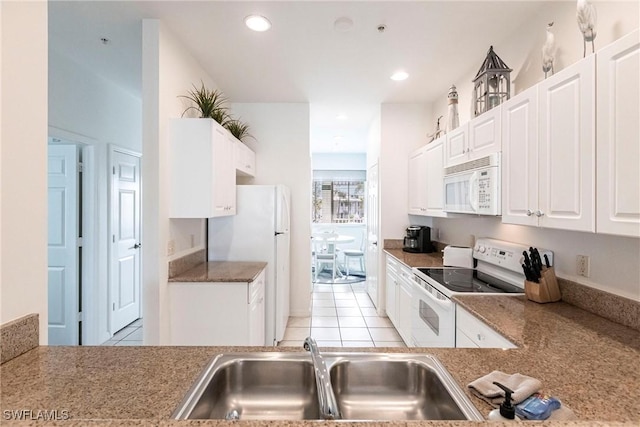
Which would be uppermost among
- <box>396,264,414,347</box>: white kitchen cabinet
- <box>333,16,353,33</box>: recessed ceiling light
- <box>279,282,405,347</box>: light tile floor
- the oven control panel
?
<box>333,16,353,33</box>: recessed ceiling light

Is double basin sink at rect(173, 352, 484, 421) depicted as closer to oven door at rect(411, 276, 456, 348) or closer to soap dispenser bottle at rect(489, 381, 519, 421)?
soap dispenser bottle at rect(489, 381, 519, 421)

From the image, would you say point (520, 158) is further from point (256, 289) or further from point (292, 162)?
point (292, 162)

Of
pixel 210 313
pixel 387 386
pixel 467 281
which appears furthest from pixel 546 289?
pixel 210 313

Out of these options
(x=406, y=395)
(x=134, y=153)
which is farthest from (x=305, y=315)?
(x=406, y=395)

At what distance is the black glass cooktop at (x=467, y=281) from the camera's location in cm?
223

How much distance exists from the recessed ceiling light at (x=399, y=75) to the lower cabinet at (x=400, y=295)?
192 cm

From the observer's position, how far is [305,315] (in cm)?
426

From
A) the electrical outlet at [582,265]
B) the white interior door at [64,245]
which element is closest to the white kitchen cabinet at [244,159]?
the white interior door at [64,245]

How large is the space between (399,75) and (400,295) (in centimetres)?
228

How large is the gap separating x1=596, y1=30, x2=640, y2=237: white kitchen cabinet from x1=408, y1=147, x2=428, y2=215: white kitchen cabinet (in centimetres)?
220

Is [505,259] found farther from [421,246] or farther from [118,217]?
[118,217]

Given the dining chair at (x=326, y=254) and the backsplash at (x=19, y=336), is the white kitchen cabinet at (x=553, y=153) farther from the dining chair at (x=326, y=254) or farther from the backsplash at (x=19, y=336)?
the dining chair at (x=326, y=254)

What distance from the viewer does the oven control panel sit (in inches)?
87.0

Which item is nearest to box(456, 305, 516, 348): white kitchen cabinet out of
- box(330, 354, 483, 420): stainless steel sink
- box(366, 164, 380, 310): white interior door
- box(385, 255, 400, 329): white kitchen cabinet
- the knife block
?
the knife block
